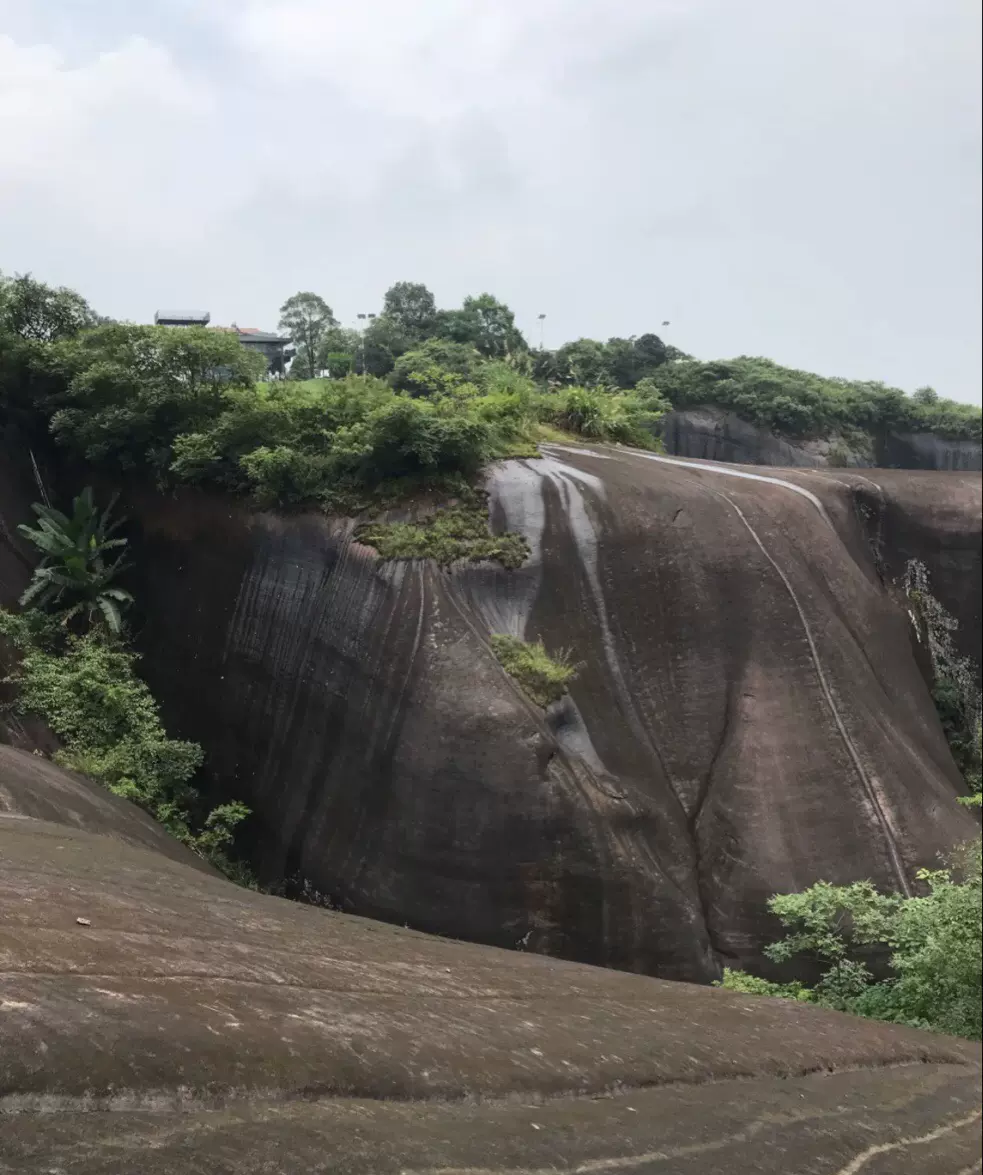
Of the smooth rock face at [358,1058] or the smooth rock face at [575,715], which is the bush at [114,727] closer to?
the smooth rock face at [575,715]

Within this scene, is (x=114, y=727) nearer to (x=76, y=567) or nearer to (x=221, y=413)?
(x=76, y=567)

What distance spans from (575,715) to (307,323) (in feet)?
33.5

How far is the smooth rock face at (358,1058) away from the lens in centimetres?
272

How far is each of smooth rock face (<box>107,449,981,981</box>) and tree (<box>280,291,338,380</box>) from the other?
5447 mm

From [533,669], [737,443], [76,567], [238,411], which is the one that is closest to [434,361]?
[238,411]

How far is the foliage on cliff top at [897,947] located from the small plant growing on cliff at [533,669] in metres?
3.38

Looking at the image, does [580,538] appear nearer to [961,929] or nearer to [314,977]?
[961,929]

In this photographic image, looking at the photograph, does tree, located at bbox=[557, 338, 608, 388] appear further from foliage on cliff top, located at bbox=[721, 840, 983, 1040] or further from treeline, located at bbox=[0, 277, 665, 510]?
foliage on cliff top, located at bbox=[721, 840, 983, 1040]

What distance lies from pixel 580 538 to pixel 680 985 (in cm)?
578

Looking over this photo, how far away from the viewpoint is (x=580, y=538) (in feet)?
38.1

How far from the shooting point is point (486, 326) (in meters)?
23.4

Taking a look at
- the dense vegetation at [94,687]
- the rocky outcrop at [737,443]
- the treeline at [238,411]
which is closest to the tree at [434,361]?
the treeline at [238,411]

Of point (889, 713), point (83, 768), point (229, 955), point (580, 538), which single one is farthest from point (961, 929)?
point (83, 768)

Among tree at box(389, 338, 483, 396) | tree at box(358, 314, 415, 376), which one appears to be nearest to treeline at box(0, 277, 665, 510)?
tree at box(389, 338, 483, 396)
